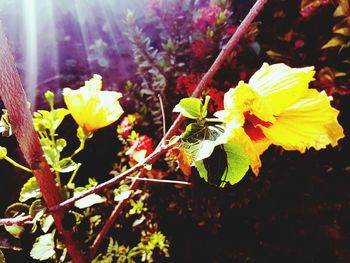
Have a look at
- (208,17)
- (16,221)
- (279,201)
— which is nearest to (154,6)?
(208,17)

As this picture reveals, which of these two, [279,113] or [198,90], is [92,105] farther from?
[279,113]

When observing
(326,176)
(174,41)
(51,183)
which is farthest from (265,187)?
(51,183)

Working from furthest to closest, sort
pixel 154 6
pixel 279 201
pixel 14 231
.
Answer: pixel 154 6 < pixel 279 201 < pixel 14 231

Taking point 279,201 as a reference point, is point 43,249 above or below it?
above

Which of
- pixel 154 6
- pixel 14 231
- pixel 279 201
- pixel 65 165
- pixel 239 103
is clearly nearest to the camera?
pixel 239 103

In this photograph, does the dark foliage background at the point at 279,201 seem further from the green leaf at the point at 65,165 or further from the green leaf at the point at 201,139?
the green leaf at the point at 201,139

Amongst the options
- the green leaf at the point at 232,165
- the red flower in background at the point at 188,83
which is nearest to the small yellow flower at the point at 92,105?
the green leaf at the point at 232,165

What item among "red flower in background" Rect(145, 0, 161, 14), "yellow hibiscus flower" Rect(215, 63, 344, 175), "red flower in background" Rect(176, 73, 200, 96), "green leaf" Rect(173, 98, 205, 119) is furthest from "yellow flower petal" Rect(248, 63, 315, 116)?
"red flower in background" Rect(145, 0, 161, 14)
